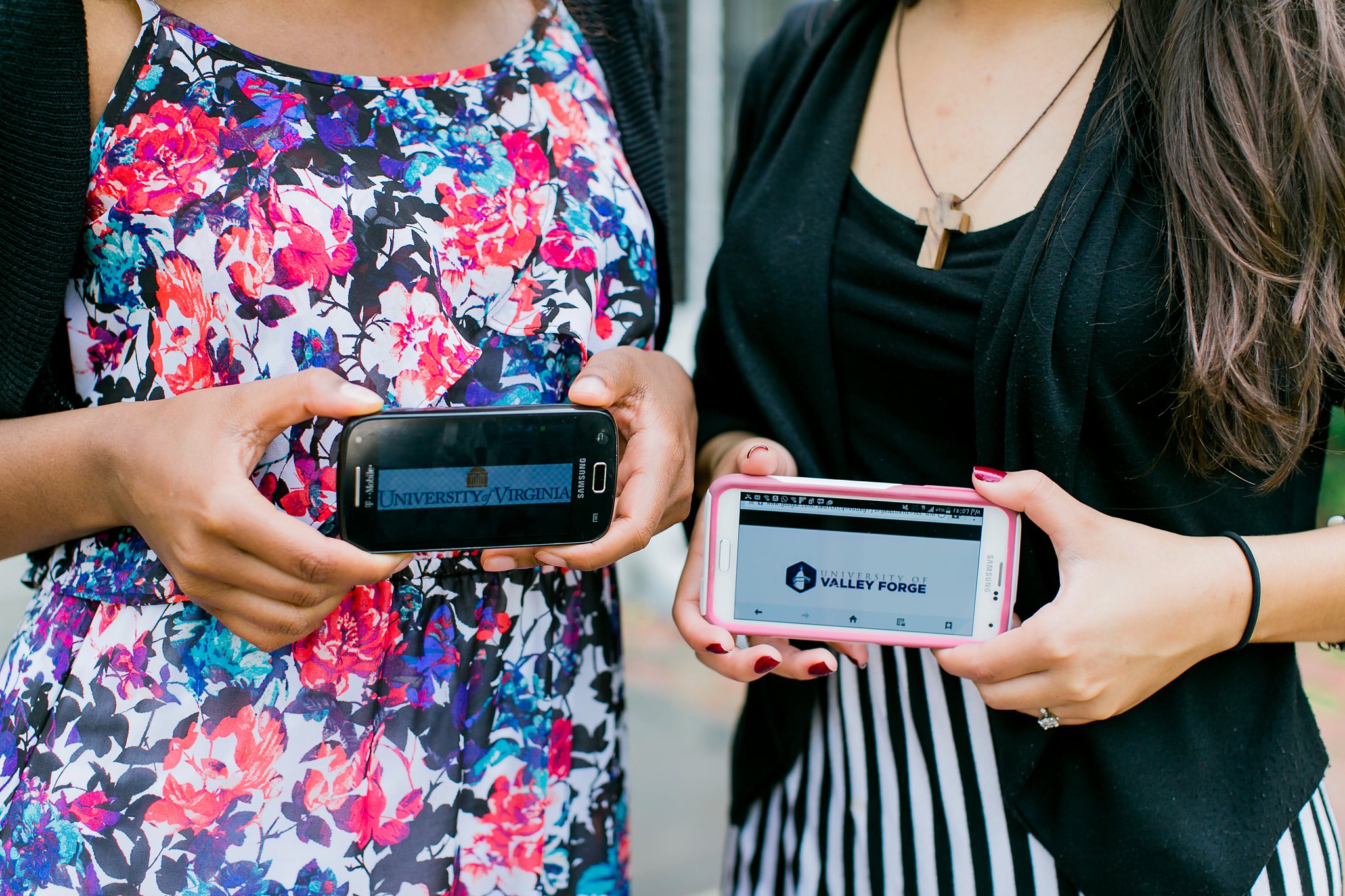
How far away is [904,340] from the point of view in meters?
1.08

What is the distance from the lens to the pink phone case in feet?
3.23

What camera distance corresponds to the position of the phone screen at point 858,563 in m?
1.00

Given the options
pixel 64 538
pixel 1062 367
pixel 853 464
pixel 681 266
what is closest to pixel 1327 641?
pixel 1062 367

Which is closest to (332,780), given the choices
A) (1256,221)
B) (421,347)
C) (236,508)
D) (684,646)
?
(236,508)

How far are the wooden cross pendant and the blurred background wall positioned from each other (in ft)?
5.66

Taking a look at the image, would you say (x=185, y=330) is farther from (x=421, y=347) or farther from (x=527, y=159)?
(x=527, y=159)

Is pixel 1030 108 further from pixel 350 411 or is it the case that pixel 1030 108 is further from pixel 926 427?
pixel 350 411

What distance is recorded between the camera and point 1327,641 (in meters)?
1.05

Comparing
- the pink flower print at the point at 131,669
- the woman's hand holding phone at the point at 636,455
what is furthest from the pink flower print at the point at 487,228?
the pink flower print at the point at 131,669

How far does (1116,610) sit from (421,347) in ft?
2.34

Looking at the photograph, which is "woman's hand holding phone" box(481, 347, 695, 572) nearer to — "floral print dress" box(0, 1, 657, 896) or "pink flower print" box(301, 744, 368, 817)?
"floral print dress" box(0, 1, 657, 896)

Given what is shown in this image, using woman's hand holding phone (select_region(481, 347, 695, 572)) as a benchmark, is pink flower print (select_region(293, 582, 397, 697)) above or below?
below

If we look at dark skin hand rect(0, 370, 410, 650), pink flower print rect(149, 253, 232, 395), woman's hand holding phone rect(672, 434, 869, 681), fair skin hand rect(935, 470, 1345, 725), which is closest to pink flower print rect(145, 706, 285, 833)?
dark skin hand rect(0, 370, 410, 650)

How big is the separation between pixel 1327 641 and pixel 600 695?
807mm
